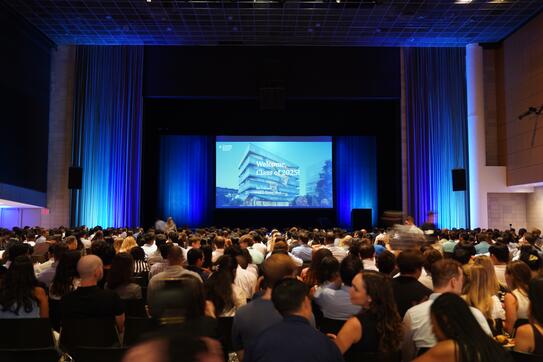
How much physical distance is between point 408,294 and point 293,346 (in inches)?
81.2

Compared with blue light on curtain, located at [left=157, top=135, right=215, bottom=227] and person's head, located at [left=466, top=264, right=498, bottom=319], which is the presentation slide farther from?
person's head, located at [left=466, top=264, right=498, bottom=319]

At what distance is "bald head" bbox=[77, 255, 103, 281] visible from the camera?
3822 millimetres

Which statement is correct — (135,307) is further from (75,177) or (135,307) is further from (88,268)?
(75,177)

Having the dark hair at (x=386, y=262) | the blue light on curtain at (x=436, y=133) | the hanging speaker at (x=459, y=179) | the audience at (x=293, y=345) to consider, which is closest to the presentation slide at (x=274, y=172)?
the blue light on curtain at (x=436, y=133)

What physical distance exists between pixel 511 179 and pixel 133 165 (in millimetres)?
12907

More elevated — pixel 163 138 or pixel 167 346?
pixel 163 138

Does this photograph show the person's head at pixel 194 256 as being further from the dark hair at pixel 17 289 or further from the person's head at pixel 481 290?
the person's head at pixel 481 290

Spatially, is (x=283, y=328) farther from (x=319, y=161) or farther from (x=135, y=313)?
(x=319, y=161)

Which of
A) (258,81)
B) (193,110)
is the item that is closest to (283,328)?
(258,81)

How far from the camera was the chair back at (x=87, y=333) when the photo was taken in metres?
3.59

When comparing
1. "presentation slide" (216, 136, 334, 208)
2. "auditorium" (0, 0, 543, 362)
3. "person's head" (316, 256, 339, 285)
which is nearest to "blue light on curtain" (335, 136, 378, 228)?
"auditorium" (0, 0, 543, 362)

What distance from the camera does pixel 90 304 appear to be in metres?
3.75

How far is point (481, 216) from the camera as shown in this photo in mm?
18172

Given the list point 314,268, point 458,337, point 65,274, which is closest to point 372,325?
point 458,337
